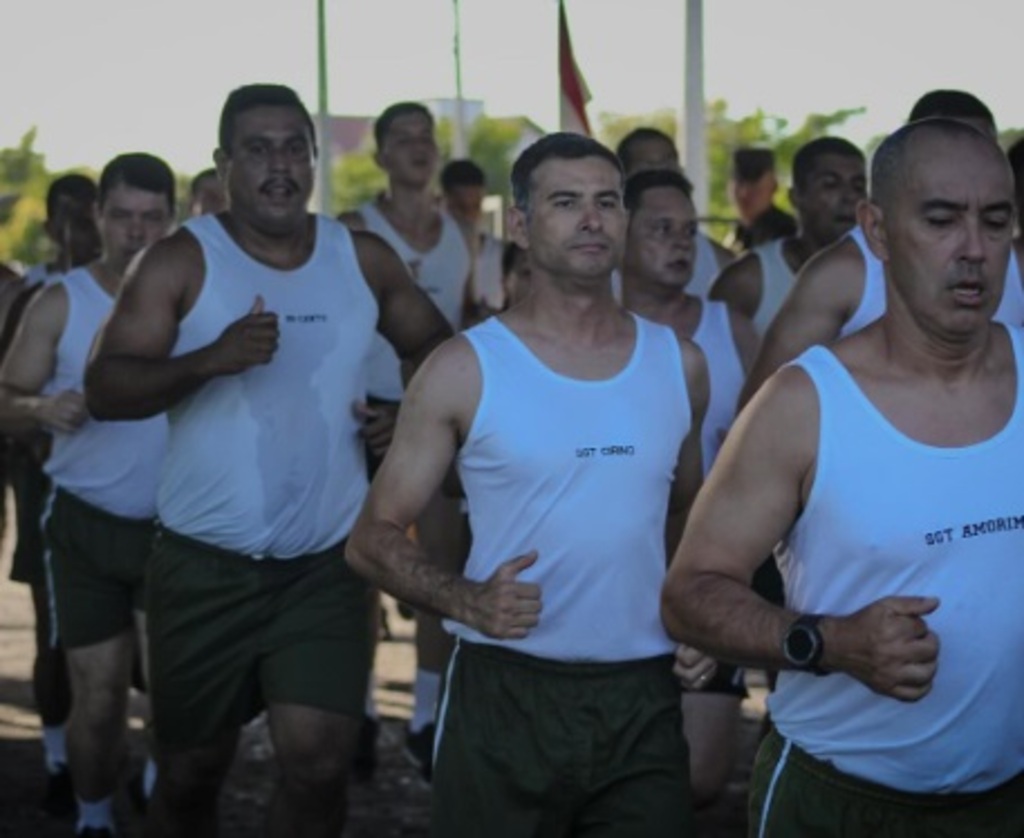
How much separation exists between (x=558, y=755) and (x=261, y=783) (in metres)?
4.11

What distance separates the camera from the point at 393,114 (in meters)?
10.7

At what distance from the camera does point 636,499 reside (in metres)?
5.48

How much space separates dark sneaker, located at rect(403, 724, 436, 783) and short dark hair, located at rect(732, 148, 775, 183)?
4.18 metres

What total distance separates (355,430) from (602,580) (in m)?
1.67

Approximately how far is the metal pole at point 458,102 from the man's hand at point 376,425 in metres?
9.03

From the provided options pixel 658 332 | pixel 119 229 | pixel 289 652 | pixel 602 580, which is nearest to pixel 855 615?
pixel 602 580

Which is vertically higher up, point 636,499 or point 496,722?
point 636,499

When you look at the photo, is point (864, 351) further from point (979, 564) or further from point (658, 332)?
point (658, 332)

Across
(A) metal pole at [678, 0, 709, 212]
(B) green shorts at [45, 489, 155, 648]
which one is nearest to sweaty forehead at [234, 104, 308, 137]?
(B) green shorts at [45, 489, 155, 648]

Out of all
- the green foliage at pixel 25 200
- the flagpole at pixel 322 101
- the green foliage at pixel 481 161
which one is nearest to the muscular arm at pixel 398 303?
the flagpole at pixel 322 101

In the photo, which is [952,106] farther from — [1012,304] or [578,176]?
[578,176]

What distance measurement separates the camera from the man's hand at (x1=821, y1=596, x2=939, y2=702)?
148 inches

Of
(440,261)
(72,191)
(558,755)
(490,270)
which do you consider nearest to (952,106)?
(558,755)

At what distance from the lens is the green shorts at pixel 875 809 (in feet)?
14.4
